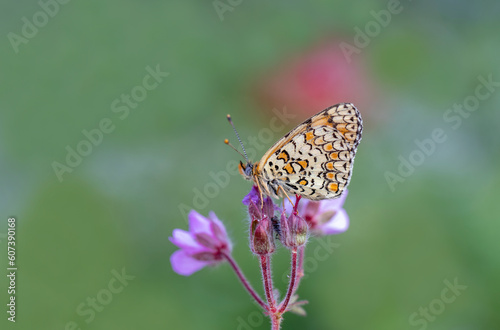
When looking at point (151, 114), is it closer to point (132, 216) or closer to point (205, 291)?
point (132, 216)

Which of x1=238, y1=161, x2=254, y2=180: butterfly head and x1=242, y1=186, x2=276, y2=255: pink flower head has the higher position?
x1=238, y1=161, x2=254, y2=180: butterfly head

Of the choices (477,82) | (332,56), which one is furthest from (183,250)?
(477,82)

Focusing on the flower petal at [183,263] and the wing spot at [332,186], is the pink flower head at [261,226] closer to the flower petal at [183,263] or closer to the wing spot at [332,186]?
the wing spot at [332,186]

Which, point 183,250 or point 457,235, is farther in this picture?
point 457,235

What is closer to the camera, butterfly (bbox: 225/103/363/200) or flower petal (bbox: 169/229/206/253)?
butterfly (bbox: 225/103/363/200)
